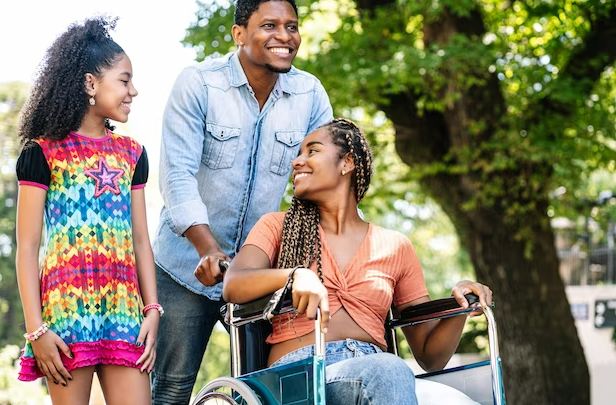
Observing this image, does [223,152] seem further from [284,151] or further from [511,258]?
[511,258]

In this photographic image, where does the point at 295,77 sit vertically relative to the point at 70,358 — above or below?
above

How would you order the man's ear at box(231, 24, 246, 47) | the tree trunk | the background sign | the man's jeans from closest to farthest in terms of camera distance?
the man's jeans
the man's ear at box(231, 24, 246, 47)
the tree trunk
the background sign

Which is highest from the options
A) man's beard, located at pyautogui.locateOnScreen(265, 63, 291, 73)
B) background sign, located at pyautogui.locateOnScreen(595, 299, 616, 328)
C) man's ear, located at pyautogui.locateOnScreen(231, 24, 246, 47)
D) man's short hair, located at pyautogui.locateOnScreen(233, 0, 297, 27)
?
man's short hair, located at pyautogui.locateOnScreen(233, 0, 297, 27)

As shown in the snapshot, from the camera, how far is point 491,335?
9.68 feet

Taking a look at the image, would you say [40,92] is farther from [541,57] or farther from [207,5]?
[541,57]

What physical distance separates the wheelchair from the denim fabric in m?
0.11

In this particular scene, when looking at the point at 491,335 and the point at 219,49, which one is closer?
the point at 491,335

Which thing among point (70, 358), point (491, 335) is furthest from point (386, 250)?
point (70, 358)

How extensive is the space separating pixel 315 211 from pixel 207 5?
6.14 meters

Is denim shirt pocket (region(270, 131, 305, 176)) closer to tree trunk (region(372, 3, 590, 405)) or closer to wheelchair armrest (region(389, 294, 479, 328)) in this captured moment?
wheelchair armrest (region(389, 294, 479, 328))

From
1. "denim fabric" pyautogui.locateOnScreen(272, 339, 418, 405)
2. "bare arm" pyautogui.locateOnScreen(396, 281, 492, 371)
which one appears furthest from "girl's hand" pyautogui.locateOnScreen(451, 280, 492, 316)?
"denim fabric" pyautogui.locateOnScreen(272, 339, 418, 405)

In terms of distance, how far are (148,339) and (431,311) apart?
3.06ft

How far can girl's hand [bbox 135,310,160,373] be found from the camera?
2.78 metres

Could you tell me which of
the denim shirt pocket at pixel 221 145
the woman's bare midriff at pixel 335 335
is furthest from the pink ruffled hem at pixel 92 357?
the denim shirt pocket at pixel 221 145
